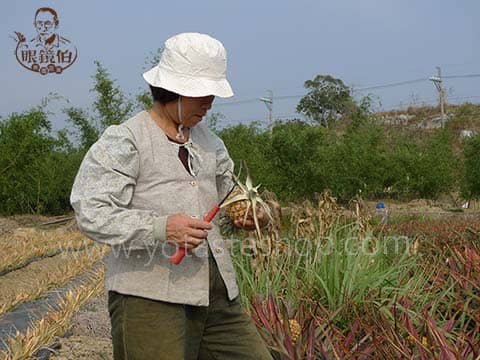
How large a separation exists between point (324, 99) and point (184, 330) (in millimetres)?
50775

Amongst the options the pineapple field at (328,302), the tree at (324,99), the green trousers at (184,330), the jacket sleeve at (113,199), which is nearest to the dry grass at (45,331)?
the pineapple field at (328,302)

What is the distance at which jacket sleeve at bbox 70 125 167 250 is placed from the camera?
2.30 meters

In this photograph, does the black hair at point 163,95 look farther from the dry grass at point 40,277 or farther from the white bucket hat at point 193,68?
the dry grass at point 40,277

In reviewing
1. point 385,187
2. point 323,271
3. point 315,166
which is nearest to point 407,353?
point 323,271

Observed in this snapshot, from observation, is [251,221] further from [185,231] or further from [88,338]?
[88,338]

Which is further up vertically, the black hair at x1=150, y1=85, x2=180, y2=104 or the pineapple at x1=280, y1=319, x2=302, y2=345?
the black hair at x1=150, y1=85, x2=180, y2=104

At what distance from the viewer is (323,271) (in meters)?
4.38

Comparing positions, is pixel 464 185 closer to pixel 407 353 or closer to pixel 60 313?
pixel 60 313

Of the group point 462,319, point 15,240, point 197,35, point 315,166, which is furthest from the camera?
point 315,166

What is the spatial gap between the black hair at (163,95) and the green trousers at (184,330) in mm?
Result: 618

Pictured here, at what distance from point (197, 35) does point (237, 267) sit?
2.82m

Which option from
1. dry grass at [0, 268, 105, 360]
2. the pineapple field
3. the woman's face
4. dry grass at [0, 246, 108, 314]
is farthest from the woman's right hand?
dry grass at [0, 246, 108, 314]

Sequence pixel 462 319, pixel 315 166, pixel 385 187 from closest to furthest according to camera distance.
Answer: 1. pixel 462 319
2. pixel 315 166
3. pixel 385 187

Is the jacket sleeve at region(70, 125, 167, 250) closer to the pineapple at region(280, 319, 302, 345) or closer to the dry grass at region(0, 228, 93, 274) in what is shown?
the pineapple at region(280, 319, 302, 345)
